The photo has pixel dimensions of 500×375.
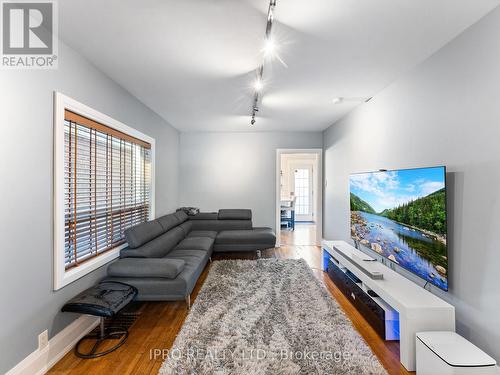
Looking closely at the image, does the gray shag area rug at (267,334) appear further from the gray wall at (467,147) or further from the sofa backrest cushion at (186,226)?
the sofa backrest cushion at (186,226)

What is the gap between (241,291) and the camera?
10.7ft

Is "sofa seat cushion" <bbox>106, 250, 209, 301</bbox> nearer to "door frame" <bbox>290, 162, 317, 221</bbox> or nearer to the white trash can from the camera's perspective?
the white trash can

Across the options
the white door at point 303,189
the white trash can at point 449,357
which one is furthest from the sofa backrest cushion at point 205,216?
the white door at point 303,189

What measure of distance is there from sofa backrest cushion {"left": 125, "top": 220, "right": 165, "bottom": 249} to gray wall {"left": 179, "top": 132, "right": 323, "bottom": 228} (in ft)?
7.21

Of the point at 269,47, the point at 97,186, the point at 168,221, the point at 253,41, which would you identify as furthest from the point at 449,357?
the point at 168,221

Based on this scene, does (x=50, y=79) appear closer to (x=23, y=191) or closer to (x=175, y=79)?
(x=23, y=191)

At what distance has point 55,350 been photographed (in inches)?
80.7

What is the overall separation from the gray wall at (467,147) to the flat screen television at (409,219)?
15 centimetres

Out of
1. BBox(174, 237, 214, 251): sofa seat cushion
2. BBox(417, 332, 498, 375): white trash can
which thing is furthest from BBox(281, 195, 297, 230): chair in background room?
BBox(417, 332, 498, 375): white trash can

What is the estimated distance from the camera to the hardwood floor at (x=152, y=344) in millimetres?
1967

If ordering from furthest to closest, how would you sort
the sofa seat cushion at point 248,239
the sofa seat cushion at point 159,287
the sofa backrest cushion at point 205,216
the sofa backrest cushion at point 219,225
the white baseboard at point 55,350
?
1. the sofa backrest cushion at point 205,216
2. the sofa backrest cushion at point 219,225
3. the sofa seat cushion at point 248,239
4. the sofa seat cushion at point 159,287
5. the white baseboard at point 55,350

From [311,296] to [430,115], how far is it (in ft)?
7.75

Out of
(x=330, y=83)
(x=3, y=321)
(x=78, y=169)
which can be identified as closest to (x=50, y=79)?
(x=78, y=169)

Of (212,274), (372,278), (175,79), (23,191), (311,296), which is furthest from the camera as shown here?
(212,274)
